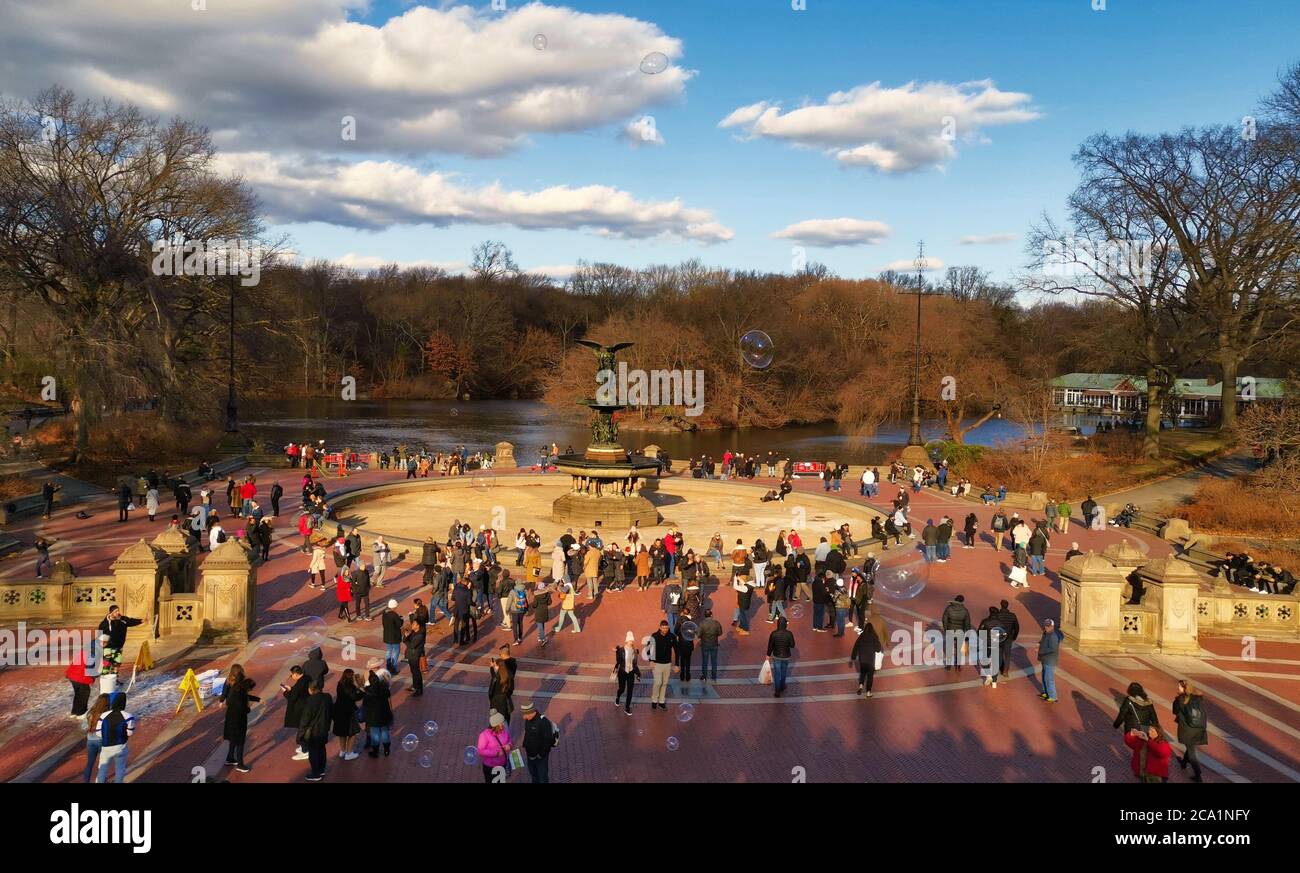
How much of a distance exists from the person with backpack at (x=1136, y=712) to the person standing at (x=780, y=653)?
4435 mm

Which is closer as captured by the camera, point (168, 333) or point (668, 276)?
point (168, 333)

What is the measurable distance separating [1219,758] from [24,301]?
41.9 m

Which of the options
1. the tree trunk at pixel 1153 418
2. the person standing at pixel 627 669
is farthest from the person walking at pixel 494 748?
the tree trunk at pixel 1153 418

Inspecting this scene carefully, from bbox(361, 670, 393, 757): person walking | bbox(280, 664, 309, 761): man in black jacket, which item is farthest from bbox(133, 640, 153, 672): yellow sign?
bbox(361, 670, 393, 757): person walking

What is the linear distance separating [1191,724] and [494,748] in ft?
27.4

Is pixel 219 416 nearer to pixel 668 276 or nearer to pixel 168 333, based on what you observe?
pixel 168 333

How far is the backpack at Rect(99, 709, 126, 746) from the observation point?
32.5ft

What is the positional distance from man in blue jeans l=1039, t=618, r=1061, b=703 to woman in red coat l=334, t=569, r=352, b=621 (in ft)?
40.6

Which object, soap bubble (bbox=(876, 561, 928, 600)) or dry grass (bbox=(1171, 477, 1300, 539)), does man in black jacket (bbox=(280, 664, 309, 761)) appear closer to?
soap bubble (bbox=(876, 561, 928, 600))

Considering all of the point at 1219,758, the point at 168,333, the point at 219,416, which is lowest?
the point at 1219,758

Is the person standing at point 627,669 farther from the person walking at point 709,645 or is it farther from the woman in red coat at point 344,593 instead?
the woman in red coat at point 344,593

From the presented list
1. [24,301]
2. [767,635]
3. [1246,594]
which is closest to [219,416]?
[24,301]

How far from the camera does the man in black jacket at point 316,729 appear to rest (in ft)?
34.5

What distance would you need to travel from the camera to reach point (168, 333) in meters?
42.7
